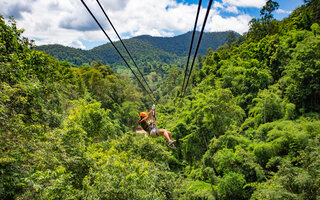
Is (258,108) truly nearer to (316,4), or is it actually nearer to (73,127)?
(73,127)

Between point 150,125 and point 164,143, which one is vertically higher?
point 150,125

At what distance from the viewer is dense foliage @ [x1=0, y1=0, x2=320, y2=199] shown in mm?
4426

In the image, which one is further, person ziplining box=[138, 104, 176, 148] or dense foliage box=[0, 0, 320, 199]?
person ziplining box=[138, 104, 176, 148]

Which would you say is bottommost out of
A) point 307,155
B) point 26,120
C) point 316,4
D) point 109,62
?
point 307,155

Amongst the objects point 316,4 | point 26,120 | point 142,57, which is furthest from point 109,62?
point 26,120

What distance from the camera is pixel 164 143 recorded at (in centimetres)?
1340

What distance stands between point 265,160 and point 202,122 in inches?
229

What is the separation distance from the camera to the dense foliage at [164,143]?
14.5ft

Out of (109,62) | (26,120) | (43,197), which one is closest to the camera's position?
(43,197)

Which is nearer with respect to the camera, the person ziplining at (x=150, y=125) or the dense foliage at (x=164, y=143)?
the dense foliage at (x=164, y=143)

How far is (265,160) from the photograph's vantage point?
9086 mm

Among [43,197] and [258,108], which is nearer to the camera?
[43,197]

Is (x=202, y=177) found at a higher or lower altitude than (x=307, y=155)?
lower

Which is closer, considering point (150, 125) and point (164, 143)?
point (150, 125)
